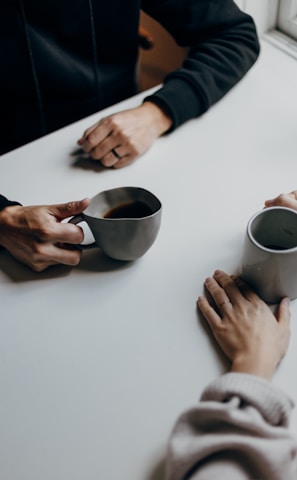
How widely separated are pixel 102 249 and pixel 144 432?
286 millimetres

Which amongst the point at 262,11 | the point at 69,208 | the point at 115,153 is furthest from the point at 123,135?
the point at 262,11

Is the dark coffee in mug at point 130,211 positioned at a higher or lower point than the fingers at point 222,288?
higher

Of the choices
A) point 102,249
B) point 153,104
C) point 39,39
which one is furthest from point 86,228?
point 39,39

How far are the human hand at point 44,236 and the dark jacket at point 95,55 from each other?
34 centimetres

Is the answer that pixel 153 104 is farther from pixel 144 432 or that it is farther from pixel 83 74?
pixel 144 432

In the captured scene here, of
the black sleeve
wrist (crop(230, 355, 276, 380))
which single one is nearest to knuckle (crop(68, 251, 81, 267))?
the black sleeve

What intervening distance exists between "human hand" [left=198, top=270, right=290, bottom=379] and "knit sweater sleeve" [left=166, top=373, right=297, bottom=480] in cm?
7

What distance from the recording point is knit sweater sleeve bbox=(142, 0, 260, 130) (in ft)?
3.58

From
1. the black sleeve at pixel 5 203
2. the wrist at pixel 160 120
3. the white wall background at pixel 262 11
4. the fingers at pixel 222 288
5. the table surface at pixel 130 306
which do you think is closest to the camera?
the table surface at pixel 130 306

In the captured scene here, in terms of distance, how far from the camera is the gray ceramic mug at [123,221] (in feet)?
2.53

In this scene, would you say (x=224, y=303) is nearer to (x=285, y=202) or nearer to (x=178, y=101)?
(x=285, y=202)

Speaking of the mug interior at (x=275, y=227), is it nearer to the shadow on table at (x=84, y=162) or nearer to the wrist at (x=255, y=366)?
the wrist at (x=255, y=366)

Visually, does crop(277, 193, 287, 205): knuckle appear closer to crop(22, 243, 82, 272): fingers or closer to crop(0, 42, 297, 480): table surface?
crop(0, 42, 297, 480): table surface

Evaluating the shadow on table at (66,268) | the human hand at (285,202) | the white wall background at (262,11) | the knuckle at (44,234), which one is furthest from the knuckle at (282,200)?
the white wall background at (262,11)
